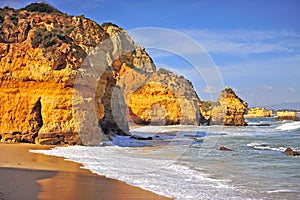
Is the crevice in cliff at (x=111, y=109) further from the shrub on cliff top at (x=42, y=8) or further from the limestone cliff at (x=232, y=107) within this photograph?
the limestone cliff at (x=232, y=107)

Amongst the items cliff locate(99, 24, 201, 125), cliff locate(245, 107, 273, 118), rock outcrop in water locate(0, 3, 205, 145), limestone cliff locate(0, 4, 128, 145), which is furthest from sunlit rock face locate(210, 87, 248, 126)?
cliff locate(245, 107, 273, 118)

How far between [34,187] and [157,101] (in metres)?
46.7

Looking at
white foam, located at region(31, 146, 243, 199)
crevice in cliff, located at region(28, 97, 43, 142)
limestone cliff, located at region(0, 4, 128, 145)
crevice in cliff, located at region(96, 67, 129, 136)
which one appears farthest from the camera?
crevice in cliff, located at region(96, 67, 129, 136)

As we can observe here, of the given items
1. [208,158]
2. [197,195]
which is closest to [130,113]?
[208,158]

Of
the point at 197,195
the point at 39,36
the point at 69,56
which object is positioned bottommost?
the point at 197,195

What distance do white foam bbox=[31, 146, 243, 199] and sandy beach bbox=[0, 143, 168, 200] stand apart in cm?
53

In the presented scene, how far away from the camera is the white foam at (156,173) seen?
844 cm

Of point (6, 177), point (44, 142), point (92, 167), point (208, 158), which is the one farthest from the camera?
point (44, 142)

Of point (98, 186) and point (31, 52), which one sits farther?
point (31, 52)

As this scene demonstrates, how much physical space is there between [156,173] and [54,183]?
3.49 meters

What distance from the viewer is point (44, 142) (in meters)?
17.4

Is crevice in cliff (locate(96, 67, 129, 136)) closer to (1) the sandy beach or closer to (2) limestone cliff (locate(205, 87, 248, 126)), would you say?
(1) the sandy beach

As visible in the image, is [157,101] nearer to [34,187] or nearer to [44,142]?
[44,142]

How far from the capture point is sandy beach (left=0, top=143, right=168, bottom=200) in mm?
7168
